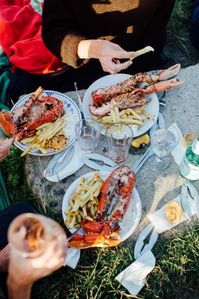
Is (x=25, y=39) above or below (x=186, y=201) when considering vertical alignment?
above

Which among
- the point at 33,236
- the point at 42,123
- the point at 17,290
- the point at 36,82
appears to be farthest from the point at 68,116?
the point at 33,236

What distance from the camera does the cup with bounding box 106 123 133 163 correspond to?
257cm

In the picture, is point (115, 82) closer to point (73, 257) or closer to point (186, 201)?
point (186, 201)

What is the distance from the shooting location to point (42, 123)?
8.80ft

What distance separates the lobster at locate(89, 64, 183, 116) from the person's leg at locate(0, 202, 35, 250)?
76 cm

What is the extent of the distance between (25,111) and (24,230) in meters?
1.68

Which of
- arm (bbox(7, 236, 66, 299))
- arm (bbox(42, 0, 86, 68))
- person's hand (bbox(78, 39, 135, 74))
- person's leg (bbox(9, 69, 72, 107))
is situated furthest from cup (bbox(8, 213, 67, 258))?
person's leg (bbox(9, 69, 72, 107))

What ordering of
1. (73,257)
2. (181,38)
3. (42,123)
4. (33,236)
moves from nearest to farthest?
(33,236)
(73,257)
(42,123)
(181,38)

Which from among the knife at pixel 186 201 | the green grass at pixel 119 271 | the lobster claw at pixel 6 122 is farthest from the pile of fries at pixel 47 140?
the knife at pixel 186 201

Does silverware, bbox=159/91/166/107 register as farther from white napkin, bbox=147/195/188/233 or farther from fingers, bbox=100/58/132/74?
white napkin, bbox=147/195/188/233

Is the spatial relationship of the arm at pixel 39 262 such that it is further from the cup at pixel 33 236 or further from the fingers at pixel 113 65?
the fingers at pixel 113 65

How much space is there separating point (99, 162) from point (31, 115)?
22.0 inches

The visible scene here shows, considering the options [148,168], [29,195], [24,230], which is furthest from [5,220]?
[24,230]

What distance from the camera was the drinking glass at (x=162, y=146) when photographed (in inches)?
101
